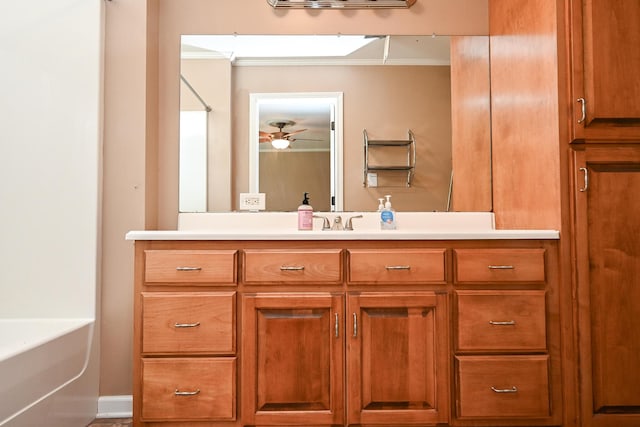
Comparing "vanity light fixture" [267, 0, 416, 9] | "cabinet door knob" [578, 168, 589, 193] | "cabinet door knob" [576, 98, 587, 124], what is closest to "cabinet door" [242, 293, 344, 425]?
"cabinet door knob" [578, 168, 589, 193]

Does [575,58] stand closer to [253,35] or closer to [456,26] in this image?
[456,26]

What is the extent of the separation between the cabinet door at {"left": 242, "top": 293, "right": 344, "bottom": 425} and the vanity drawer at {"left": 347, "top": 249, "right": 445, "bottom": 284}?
0.14 meters

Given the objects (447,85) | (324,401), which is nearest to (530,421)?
(324,401)

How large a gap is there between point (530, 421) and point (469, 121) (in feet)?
4.79

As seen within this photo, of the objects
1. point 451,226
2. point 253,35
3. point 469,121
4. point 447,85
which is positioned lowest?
point 451,226

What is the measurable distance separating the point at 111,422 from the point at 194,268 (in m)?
0.90

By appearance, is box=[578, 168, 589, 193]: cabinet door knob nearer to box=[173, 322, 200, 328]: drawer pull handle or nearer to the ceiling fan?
the ceiling fan

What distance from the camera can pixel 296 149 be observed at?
216cm

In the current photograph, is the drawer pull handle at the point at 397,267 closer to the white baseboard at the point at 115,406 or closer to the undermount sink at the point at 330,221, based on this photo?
the undermount sink at the point at 330,221

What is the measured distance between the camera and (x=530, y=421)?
5.18ft

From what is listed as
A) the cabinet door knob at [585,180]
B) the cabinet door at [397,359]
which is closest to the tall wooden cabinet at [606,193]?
the cabinet door knob at [585,180]

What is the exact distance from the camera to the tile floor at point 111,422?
179 centimetres

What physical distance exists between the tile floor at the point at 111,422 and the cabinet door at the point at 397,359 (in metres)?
1.02

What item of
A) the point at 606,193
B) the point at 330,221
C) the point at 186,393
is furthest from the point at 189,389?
the point at 606,193
